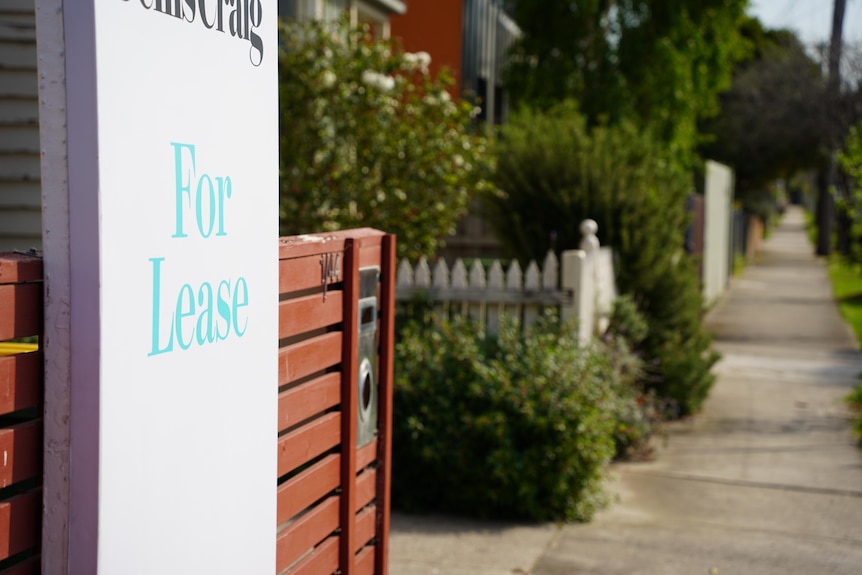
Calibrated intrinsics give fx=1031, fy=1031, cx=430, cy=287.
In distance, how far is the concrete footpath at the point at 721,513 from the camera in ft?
18.3

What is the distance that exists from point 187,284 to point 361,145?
21.1 feet

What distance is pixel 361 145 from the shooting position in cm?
864

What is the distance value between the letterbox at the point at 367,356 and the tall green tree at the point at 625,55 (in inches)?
589

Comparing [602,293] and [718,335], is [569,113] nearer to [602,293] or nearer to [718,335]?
[602,293]

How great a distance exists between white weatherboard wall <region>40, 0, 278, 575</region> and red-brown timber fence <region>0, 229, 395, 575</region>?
1.17 ft

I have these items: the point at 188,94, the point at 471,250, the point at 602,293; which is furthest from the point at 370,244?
the point at 471,250

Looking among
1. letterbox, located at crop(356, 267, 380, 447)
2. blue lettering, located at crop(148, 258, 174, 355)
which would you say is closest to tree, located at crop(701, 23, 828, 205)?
letterbox, located at crop(356, 267, 380, 447)

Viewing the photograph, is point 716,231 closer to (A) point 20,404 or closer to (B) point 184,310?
(B) point 184,310

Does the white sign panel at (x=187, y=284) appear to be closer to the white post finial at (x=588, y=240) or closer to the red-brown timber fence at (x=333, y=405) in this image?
the red-brown timber fence at (x=333, y=405)

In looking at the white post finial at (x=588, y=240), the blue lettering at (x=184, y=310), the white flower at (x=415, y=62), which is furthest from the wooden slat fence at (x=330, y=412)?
the white flower at (x=415, y=62)

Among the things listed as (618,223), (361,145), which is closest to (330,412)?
(361,145)

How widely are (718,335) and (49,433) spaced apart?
559 inches

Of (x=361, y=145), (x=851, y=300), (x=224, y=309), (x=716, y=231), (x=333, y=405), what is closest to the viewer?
(x=224, y=309)

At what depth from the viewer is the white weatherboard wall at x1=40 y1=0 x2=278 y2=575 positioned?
201 centimetres
